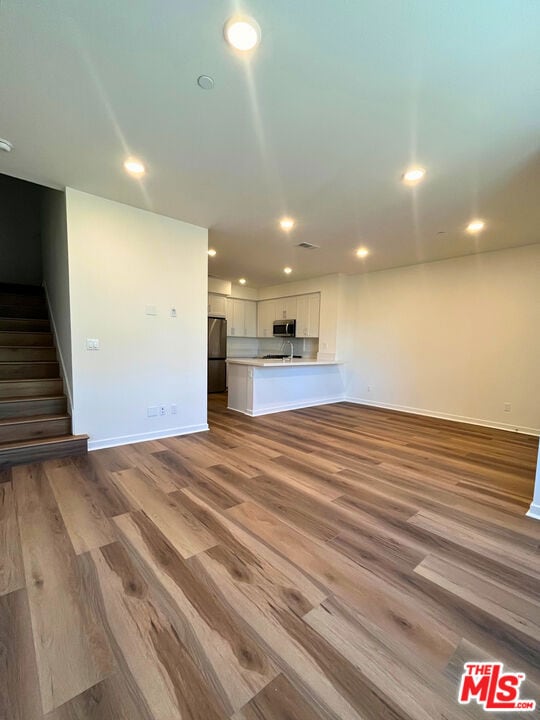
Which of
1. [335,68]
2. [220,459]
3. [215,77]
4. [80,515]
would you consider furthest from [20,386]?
[335,68]

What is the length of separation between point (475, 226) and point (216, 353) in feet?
17.6

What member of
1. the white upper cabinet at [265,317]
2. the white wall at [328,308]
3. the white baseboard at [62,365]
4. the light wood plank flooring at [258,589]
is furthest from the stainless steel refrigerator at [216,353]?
the light wood plank flooring at [258,589]

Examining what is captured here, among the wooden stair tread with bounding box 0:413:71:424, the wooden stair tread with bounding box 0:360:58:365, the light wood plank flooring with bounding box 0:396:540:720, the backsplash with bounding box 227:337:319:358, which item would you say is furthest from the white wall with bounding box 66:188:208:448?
the backsplash with bounding box 227:337:319:358

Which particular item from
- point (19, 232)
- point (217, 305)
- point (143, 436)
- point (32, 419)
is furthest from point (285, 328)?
point (19, 232)

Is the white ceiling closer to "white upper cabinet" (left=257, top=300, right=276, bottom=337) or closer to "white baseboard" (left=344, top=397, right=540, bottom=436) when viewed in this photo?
"white baseboard" (left=344, top=397, right=540, bottom=436)

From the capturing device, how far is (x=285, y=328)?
7406 mm

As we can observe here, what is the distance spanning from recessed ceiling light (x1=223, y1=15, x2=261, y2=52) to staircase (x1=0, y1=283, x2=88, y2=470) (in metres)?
3.48

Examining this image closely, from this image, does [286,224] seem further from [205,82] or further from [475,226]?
[475,226]

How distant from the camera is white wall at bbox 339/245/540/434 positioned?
445 cm

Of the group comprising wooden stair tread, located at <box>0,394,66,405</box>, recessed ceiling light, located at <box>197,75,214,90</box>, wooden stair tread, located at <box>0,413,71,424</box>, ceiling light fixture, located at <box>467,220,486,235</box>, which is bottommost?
wooden stair tread, located at <box>0,413,71,424</box>

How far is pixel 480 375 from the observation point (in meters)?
4.84

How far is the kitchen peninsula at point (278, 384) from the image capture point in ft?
16.9

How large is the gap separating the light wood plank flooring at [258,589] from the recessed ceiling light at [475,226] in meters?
2.85

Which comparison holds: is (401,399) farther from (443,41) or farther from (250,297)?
(443,41)
